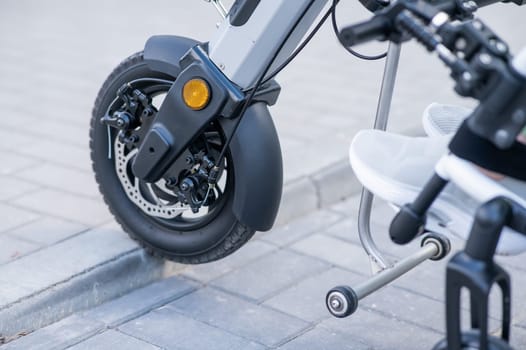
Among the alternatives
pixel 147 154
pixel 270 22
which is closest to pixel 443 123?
pixel 270 22

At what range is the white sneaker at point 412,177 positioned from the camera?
2.25 meters

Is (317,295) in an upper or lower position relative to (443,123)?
lower

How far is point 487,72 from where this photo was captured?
1.87 meters

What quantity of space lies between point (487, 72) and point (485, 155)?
263 millimetres

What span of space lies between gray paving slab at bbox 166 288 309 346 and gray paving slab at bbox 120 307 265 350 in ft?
0.11

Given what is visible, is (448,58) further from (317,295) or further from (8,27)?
(8,27)

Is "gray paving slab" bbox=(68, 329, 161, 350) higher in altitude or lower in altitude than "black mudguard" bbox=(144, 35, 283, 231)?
lower

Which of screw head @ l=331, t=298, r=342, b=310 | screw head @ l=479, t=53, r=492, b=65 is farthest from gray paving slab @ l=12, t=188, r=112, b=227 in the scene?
screw head @ l=479, t=53, r=492, b=65

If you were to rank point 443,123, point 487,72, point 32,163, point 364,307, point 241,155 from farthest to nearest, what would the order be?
point 32,163
point 364,307
point 241,155
point 443,123
point 487,72

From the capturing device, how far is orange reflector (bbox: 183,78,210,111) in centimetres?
295

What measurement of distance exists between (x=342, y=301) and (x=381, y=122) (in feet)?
1.89

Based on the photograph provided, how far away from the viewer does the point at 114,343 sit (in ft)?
9.61

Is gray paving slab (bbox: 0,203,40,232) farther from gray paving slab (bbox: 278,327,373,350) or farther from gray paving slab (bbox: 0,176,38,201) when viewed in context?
gray paving slab (bbox: 278,327,373,350)

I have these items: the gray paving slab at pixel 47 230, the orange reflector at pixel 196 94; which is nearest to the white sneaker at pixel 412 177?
the orange reflector at pixel 196 94
